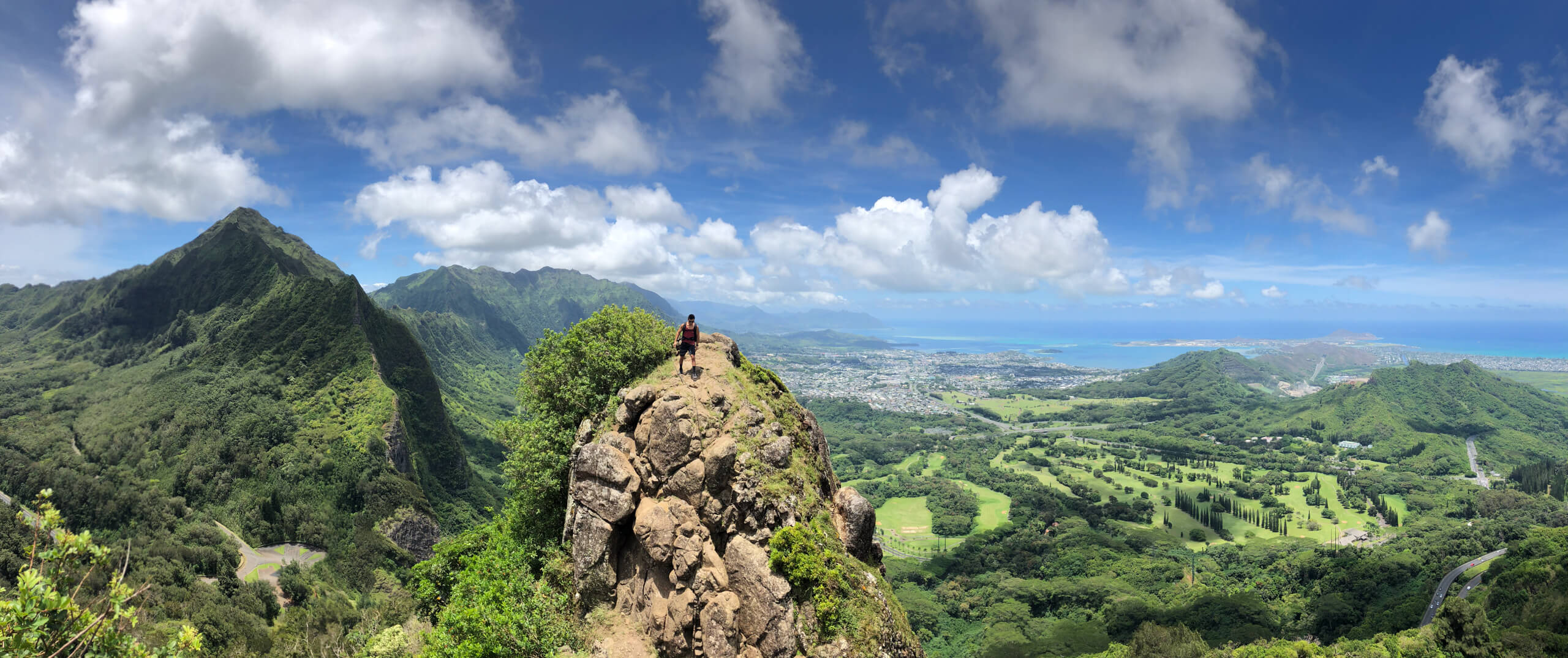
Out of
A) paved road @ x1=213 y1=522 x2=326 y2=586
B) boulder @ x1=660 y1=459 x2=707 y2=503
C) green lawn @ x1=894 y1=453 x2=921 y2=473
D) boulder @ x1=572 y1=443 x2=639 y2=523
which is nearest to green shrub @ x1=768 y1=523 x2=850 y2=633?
boulder @ x1=660 y1=459 x2=707 y2=503

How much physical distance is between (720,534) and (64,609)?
15.9 m

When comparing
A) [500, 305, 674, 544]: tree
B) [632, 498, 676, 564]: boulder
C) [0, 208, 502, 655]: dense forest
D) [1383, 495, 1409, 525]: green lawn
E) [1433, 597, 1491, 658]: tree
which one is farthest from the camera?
[1383, 495, 1409, 525]: green lawn

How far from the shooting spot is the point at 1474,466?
540ft

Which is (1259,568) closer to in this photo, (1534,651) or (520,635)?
(1534,651)

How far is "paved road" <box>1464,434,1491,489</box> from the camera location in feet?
486

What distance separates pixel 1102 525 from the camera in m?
128

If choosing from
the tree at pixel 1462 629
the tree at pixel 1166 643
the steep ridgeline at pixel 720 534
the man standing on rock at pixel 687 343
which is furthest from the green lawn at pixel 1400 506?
the man standing on rock at pixel 687 343

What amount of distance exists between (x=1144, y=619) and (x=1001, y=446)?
122m

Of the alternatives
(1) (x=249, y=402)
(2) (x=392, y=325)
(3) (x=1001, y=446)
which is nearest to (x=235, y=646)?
(1) (x=249, y=402)

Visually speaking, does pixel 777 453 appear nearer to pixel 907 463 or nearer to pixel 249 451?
pixel 249 451

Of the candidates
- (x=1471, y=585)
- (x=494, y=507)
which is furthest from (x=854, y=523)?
(x=494, y=507)

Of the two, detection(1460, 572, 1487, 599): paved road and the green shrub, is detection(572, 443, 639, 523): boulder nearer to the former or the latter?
the green shrub

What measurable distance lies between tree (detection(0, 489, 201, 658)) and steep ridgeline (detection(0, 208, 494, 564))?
338ft

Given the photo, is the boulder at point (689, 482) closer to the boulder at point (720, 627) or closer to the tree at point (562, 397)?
the boulder at point (720, 627)
